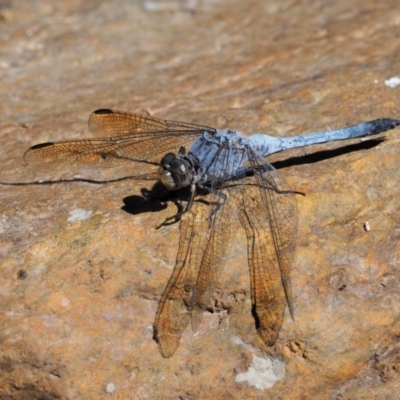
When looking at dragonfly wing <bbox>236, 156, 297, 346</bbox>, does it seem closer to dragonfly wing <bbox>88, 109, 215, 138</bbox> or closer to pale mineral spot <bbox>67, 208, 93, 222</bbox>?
dragonfly wing <bbox>88, 109, 215, 138</bbox>

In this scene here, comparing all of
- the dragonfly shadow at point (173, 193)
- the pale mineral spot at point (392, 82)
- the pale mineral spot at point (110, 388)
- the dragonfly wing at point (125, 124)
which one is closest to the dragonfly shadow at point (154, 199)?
the dragonfly shadow at point (173, 193)

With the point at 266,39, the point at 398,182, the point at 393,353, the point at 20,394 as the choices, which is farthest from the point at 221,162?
the point at 266,39

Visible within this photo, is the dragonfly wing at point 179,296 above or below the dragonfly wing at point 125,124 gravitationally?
below

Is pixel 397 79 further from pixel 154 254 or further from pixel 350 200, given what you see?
pixel 154 254

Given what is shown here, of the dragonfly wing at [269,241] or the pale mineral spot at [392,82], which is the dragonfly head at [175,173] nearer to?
the dragonfly wing at [269,241]

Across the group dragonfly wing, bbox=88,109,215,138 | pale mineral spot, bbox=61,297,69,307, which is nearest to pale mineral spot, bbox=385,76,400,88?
dragonfly wing, bbox=88,109,215,138
